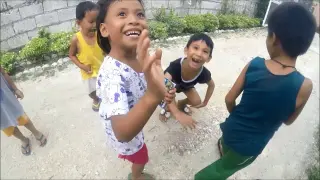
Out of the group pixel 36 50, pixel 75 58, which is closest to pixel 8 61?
pixel 36 50

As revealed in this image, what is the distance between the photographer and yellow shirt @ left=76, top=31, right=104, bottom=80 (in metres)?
2.43

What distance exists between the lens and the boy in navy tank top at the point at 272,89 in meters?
1.35

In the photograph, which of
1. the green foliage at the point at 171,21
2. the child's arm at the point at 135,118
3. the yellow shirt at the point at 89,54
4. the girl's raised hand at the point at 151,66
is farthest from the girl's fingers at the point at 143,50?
the green foliage at the point at 171,21

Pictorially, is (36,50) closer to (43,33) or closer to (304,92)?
(43,33)

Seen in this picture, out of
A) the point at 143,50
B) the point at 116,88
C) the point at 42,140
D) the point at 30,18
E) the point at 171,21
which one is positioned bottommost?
the point at 42,140

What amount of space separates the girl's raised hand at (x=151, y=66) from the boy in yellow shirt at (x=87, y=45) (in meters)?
1.55

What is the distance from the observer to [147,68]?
91 cm

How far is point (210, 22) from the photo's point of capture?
527 centimetres

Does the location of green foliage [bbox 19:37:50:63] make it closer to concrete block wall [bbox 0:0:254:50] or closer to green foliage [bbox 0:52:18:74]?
green foliage [bbox 0:52:18:74]

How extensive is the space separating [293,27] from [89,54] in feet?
6.13

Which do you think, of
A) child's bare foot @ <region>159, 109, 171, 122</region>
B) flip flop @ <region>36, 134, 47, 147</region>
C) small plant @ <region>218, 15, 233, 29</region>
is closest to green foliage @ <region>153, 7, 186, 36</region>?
small plant @ <region>218, 15, 233, 29</region>

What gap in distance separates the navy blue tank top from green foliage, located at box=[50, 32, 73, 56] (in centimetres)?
307

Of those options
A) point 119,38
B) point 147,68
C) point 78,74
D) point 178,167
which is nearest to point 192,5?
point 78,74

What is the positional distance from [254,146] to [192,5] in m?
4.61
